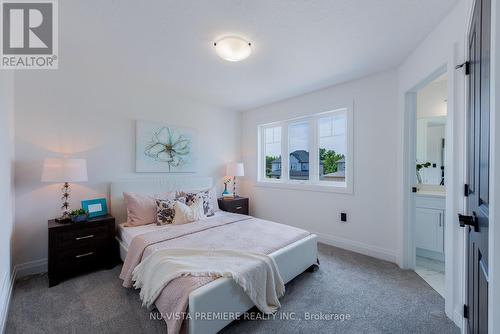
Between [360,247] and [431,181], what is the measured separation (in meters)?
1.52

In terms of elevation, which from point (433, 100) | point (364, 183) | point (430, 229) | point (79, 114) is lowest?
point (430, 229)

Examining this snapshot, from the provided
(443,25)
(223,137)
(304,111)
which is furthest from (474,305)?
(223,137)

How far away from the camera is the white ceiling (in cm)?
162

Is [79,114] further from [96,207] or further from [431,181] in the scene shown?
[431,181]

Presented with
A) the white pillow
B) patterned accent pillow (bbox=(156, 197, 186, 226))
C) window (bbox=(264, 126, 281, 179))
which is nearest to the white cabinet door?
window (bbox=(264, 126, 281, 179))

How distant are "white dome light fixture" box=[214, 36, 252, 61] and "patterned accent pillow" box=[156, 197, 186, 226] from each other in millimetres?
1910

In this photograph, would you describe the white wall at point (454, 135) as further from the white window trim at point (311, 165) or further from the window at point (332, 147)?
the window at point (332, 147)

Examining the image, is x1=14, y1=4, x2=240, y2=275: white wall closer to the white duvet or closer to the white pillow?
the white pillow

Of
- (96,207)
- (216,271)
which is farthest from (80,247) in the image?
(216,271)

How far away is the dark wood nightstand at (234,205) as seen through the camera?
12.4 ft

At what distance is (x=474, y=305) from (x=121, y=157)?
3671 mm

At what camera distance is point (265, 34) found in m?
1.94

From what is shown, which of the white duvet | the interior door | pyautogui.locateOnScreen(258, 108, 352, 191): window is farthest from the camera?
pyautogui.locateOnScreen(258, 108, 352, 191): window

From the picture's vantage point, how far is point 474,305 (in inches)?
44.8
